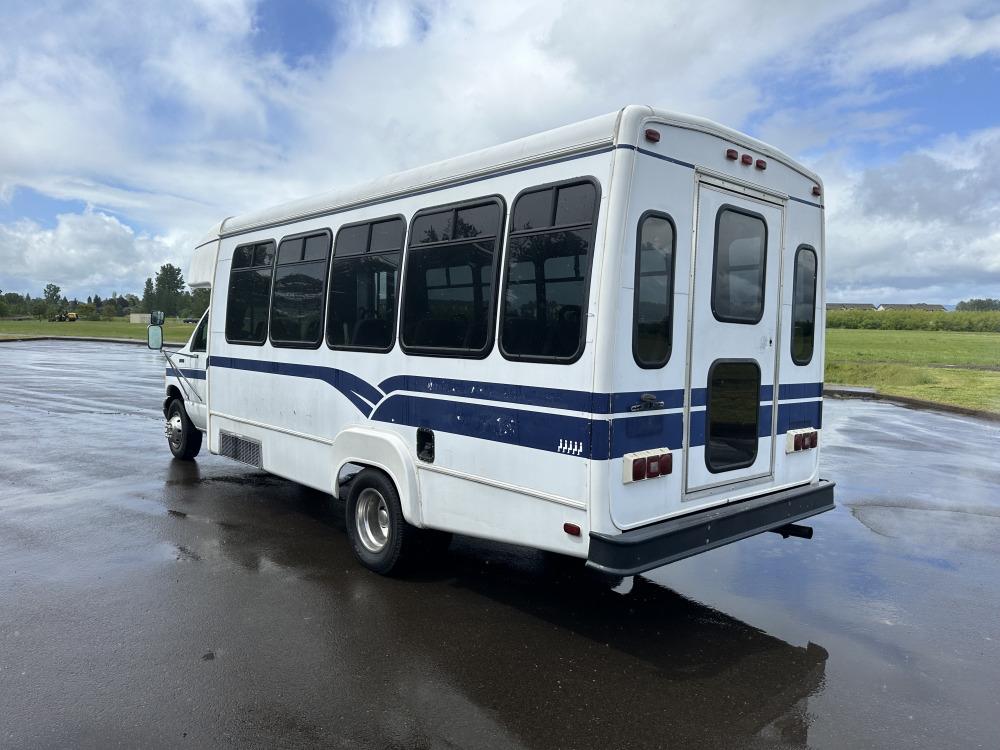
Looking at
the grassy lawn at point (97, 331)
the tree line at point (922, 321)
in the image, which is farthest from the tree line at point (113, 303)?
the tree line at point (922, 321)

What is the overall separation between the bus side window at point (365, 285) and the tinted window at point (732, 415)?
2.32 meters

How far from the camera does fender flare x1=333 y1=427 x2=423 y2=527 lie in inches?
202

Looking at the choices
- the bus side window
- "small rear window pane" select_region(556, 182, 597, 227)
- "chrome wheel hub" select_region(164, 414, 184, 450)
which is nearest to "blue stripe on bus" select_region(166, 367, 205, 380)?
"chrome wheel hub" select_region(164, 414, 184, 450)

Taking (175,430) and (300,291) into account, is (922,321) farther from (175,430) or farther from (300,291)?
(300,291)

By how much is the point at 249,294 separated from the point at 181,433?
295 centimetres

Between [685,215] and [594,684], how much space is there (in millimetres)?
2734

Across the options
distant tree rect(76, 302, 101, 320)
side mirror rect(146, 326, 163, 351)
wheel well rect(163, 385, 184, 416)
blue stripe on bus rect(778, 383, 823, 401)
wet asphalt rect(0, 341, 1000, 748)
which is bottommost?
wet asphalt rect(0, 341, 1000, 748)

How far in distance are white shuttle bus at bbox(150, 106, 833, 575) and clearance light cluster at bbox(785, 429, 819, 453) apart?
0.02 meters

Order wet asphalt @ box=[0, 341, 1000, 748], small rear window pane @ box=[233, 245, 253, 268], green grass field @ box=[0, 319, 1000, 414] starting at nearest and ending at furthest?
wet asphalt @ box=[0, 341, 1000, 748] < small rear window pane @ box=[233, 245, 253, 268] < green grass field @ box=[0, 319, 1000, 414]

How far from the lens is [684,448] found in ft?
14.7

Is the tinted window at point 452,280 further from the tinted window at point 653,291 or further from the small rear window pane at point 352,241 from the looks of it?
the tinted window at point 653,291

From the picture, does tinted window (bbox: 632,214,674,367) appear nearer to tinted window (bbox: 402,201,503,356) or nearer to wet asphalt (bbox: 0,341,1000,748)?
tinted window (bbox: 402,201,503,356)

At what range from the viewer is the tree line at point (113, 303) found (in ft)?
367

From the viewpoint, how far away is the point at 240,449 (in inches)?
292
